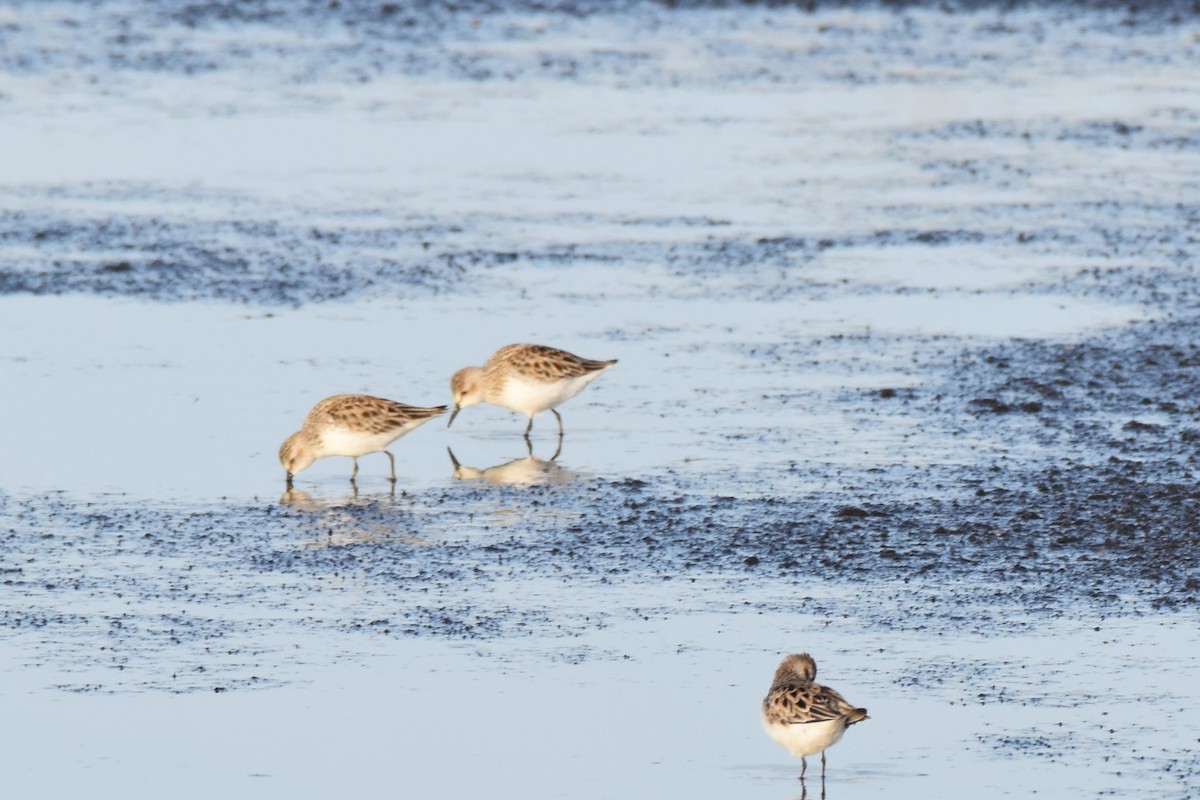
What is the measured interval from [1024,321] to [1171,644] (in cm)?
639

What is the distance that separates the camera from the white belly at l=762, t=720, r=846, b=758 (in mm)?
7875

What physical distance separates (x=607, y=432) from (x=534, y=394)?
1.56 ft

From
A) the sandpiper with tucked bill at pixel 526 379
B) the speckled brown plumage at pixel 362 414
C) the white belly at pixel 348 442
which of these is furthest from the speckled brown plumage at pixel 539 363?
the white belly at pixel 348 442

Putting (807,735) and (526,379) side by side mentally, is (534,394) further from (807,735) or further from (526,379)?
(807,735)

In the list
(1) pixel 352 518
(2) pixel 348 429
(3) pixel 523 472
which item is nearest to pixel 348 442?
(2) pixel 348 429

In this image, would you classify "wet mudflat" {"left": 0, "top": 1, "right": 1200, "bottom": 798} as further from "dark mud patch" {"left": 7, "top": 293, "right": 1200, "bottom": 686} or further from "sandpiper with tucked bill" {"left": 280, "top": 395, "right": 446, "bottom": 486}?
"sandpiper with tucked bill" {"left": 280, "top": 395, "right": 446, "bottom": 486}

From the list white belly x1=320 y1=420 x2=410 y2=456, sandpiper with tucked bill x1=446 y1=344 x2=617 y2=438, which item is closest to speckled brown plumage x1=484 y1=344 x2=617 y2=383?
sandpiper with tucked bill x1=446 y1=344 x2=617 y2=438

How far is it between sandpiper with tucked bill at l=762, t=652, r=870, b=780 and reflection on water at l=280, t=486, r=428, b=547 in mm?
3265

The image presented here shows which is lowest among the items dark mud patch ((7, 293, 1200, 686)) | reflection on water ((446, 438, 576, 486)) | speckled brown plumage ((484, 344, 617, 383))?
reflection on water ((446, 438, 576, 486))

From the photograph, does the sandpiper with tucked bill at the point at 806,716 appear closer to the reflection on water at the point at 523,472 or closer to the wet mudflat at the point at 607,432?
the wet mudflat at the point at 607,432

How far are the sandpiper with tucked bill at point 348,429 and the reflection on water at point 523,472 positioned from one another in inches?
15.3

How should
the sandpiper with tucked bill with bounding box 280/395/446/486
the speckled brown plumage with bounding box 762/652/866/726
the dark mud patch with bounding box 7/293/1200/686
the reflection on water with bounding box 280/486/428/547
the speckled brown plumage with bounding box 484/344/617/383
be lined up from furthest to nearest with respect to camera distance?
the speckled brown plumage with bounding box 484/344/617/383
the sandpiper with tucked bill with bounding box 280/395/446/486
the reflection on water with bounding box 280/486/428/547
the dark mud patch with bounding box 7/293/1200/686
the speckled brown plumage with bounding box 762/652/866/726

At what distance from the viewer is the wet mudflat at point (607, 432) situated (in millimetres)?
8602

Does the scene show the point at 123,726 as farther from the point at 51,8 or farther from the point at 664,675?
the point at 51,8
